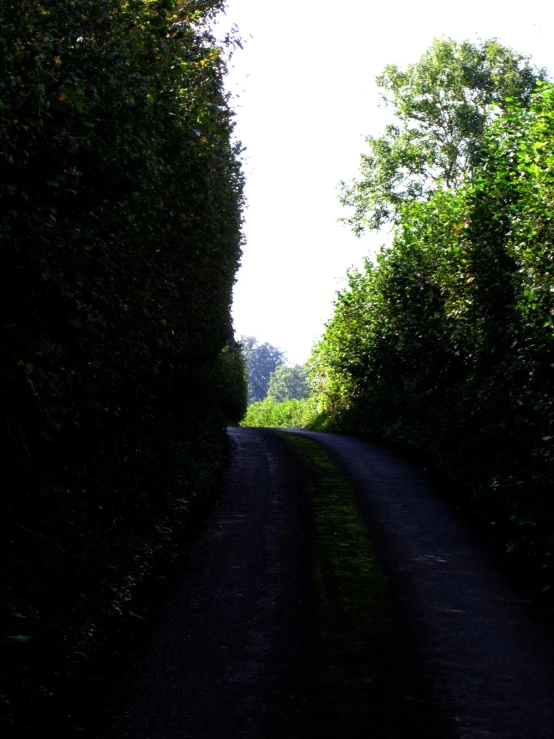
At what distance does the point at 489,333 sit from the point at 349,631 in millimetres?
10424

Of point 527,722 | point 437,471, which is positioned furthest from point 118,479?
point 437,471

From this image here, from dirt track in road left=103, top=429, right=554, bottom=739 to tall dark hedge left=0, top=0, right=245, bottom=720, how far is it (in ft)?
3.06

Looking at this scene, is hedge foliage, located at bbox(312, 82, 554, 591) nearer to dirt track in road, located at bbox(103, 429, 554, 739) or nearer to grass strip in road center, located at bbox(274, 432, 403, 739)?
dirt track in road, located at bbox(103, 429, 554, 739)

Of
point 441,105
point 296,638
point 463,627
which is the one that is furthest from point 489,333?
point 441,105

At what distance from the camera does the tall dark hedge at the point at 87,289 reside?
7.05 meters

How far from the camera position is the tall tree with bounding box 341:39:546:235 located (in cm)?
3856

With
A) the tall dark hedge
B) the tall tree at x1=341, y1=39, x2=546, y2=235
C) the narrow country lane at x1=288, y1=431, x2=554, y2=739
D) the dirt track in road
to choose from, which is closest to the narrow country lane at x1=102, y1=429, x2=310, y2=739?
the dirt track in road

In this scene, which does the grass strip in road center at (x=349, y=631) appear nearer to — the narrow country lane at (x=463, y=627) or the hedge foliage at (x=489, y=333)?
the narrow country lane at (x=463, y=627)

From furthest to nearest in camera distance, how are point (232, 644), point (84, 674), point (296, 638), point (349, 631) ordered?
point (349, 631), point (296, 638), point (232, 644), point (84, 674)

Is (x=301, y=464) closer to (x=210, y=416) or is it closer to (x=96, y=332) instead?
(x=210, y=416)

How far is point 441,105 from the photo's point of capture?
39.2 meters

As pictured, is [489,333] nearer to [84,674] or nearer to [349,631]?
[349,631]

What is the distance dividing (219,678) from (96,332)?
13.3 ft

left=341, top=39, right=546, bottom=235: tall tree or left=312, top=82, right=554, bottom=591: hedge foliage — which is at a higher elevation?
left=341, top=39, right=546, bottom=235: tall tree
